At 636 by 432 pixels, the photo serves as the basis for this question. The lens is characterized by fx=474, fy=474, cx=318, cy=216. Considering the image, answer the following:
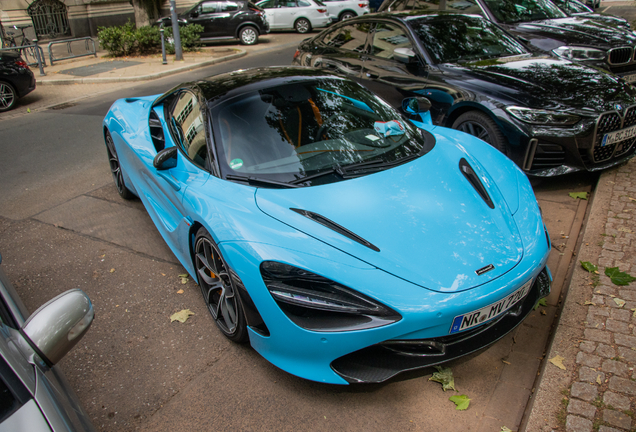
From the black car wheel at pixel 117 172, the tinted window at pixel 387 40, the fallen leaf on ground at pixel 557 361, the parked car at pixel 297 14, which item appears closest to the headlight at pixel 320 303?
the fallen leaf on ground at pixel 557 361

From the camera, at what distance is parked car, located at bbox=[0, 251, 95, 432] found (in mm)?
1361

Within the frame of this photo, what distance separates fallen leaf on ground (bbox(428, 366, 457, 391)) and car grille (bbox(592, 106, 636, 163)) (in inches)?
115

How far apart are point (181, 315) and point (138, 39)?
45.4ft

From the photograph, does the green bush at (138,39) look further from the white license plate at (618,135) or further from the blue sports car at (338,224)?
the white license plate at (618,135)

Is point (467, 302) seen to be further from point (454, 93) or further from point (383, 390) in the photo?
point (454, 93)

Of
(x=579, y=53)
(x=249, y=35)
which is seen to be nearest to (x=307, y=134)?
(x=579, y=53)

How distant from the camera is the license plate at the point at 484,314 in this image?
7.35 feet

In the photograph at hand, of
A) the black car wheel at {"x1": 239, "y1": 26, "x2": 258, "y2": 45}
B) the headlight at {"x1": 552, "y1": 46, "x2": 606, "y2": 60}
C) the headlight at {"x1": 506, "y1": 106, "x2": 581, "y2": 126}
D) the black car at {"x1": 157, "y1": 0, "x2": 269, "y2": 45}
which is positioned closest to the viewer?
the headlight at {"x1": 506, "y1": 106, "x2": 581, "y2": 126}

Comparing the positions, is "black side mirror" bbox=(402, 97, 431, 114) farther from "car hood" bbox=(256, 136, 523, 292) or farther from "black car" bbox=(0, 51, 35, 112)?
"black car" bbox=(0, 51, 35, 112)

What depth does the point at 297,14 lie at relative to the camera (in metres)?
18.5

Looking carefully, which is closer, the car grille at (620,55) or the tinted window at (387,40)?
the tinted window at (387,40)

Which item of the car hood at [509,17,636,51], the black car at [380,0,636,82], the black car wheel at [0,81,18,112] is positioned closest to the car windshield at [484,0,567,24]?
the black car at [380,0,636,82]

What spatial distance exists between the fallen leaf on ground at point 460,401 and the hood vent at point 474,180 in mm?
1080

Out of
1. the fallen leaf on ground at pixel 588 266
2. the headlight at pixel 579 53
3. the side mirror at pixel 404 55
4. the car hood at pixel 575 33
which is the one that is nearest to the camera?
the fallen leaf on ground at pixel 588 266
